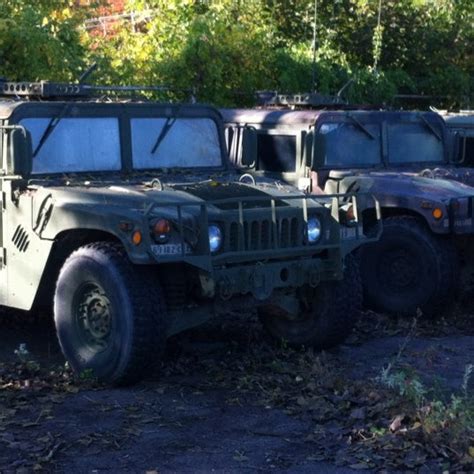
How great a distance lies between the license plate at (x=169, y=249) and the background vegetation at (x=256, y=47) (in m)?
6.04

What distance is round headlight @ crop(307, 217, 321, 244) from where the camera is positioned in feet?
22.2

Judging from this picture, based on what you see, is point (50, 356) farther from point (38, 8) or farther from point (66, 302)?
point (38, 8)

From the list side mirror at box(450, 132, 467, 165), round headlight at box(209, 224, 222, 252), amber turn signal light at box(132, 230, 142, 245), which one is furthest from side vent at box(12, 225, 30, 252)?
side mirror at box(450, 132, 467, 165)

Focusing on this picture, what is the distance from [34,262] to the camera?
673 cm

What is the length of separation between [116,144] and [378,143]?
2940 millimetres

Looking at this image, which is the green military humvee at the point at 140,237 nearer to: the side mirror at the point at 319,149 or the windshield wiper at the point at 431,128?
the side mirror at the point at 319,149

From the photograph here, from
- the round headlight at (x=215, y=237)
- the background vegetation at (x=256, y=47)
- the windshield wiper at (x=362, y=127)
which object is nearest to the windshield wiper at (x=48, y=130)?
the round headlight at (x=215, y=237)

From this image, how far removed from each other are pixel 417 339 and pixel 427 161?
217cm

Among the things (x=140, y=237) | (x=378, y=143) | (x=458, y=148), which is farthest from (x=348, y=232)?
(x=458, y=148)

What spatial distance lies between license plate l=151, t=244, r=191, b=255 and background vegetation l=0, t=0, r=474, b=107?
238 inches

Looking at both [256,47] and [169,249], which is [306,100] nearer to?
[169,249]

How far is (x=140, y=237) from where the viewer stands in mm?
5992

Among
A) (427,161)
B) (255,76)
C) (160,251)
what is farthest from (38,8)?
(160,251)

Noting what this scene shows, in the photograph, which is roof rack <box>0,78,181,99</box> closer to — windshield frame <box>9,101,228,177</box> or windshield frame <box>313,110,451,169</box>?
windshield frame <box>9,101,228,177</box>
